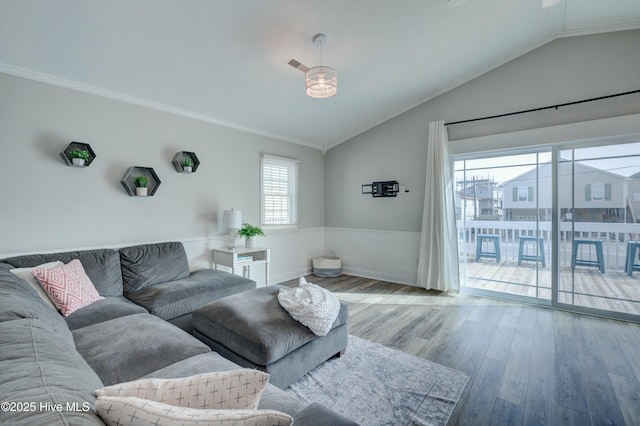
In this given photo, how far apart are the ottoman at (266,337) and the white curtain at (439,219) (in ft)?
7.63

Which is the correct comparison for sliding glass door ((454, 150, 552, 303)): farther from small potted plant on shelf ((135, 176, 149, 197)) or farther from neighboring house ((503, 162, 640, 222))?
small potted plant on shelf ((135, 176, 149, 197))

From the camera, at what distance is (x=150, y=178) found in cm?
328

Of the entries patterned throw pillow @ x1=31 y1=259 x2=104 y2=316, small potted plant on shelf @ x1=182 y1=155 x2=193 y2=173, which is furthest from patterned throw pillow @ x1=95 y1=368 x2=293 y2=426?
small potted plant on shelf @ x1=182 y1=155 x2=193 y2=173

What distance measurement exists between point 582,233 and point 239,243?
4.47 metres

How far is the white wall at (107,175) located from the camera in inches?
97.9

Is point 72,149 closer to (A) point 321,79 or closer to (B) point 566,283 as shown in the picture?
(A) point 321,79

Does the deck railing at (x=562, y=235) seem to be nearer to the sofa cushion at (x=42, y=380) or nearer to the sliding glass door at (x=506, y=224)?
the sliding glass door at (x=506, y=224)

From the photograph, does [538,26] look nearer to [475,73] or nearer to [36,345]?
[475,73]

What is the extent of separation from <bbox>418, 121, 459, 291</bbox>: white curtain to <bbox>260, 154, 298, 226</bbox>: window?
2246 millimetres

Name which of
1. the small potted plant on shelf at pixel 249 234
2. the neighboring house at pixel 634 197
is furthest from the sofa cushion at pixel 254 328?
the neighboring house at pixel 634 197

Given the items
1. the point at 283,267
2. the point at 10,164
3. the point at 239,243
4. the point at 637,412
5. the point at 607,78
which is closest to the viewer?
the point at 637,412

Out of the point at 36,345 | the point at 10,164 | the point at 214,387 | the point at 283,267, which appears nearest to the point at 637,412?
the point at 214,387

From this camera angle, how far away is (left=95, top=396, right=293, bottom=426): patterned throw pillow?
2.07 feet

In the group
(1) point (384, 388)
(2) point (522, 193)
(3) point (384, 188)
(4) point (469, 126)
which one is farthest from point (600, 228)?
(1) point (384, 388)
